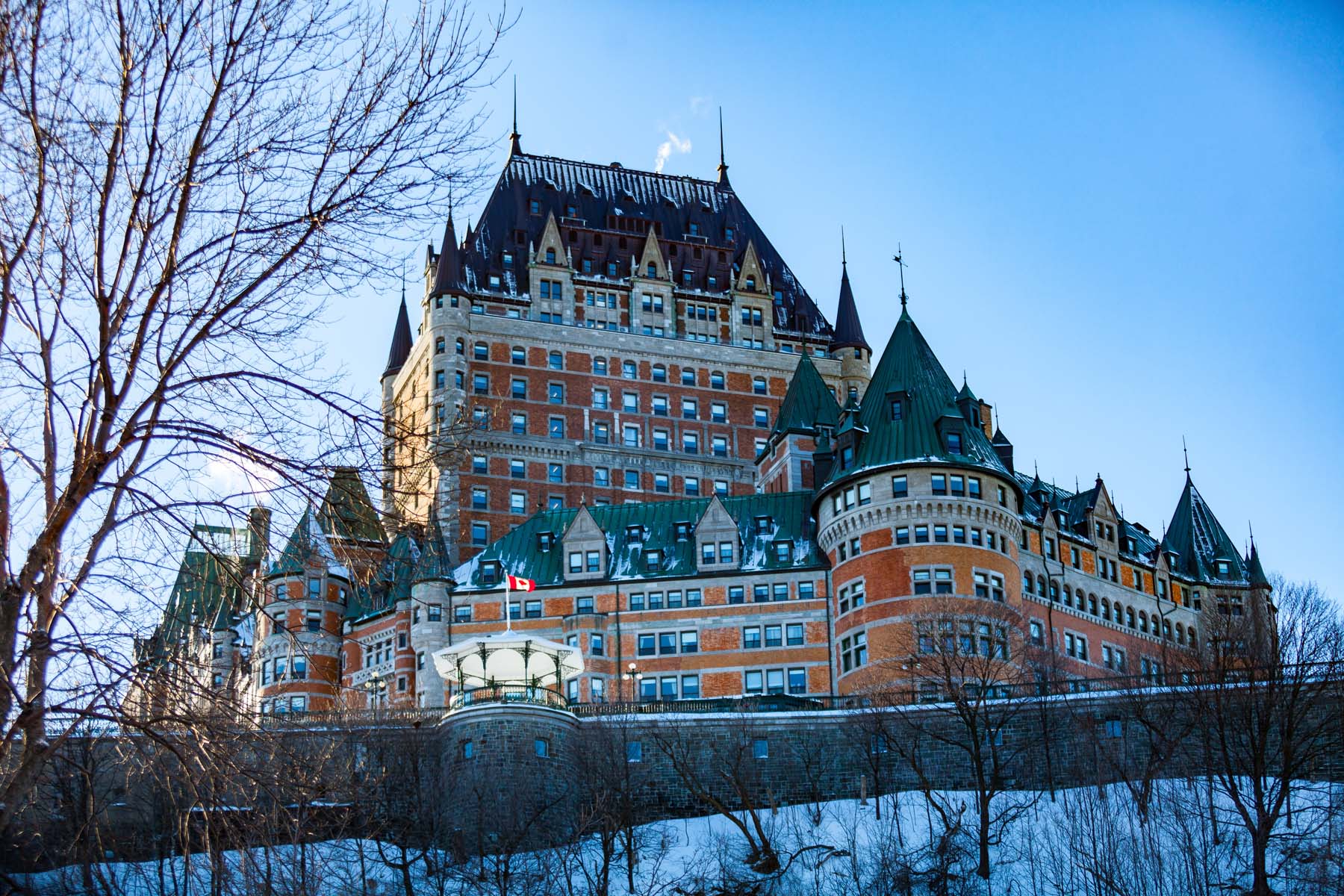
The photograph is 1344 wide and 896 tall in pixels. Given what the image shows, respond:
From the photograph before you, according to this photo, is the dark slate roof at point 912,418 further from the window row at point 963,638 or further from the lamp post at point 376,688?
the lamp post at point 376,688

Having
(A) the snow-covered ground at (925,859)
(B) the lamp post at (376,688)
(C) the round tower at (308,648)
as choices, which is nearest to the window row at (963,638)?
(A) the snow-covered ground at (925,859)

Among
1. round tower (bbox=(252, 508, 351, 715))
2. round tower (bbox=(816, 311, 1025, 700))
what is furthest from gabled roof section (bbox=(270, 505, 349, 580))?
round tower (bbox=(252, 508, 351, 715))

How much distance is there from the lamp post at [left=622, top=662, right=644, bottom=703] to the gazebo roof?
14012 mm

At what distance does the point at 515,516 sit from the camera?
10812cm

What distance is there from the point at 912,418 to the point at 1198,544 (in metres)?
23.8

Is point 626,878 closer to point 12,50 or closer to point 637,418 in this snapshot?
point 12,50

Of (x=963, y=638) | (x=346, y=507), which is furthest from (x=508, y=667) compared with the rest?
(x=346, y=507)

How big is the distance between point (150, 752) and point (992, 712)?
5769 centimetres

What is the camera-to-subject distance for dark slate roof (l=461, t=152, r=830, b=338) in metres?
121

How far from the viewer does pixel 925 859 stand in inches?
2362

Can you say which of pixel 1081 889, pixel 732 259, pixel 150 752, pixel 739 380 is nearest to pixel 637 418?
pixel 739 380

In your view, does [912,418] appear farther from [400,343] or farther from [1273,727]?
[400,343]

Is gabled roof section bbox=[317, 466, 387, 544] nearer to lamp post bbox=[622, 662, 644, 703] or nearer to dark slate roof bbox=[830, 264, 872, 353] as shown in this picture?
lamp post bbox=[622, 662, 644, 703]

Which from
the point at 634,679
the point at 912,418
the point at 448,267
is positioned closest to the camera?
the point at 634,679
